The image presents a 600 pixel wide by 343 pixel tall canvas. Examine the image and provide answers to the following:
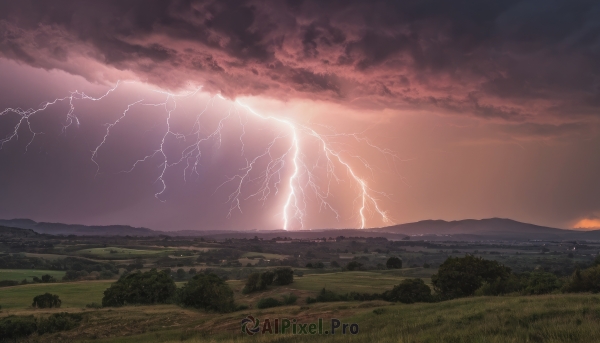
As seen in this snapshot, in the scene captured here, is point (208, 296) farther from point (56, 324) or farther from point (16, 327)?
point (16, 327)

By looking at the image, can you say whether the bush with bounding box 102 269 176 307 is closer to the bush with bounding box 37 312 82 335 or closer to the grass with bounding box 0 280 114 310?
the grass with bounding box 0 280 114 310

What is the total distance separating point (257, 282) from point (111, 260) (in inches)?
2281

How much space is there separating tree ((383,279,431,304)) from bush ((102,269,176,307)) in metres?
21.3

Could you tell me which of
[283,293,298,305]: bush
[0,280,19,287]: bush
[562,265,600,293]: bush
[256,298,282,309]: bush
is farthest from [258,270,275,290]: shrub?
[0,280,19,287]: bush

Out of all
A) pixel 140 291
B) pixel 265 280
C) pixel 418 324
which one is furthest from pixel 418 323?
pixel 265 280

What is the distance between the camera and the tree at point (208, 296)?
3472 cm

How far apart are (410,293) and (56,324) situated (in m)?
27.3

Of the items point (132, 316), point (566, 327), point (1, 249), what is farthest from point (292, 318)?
point (1, 249)

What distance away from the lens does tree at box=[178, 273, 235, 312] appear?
34.7 metres

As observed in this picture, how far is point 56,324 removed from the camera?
951 inches

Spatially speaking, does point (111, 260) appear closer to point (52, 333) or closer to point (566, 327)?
point (52, 333)

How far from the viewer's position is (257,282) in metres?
49.1

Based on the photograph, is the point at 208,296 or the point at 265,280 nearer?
the point at 208,296

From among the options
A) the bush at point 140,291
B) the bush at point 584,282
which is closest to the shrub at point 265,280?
the bush at point 140,291
